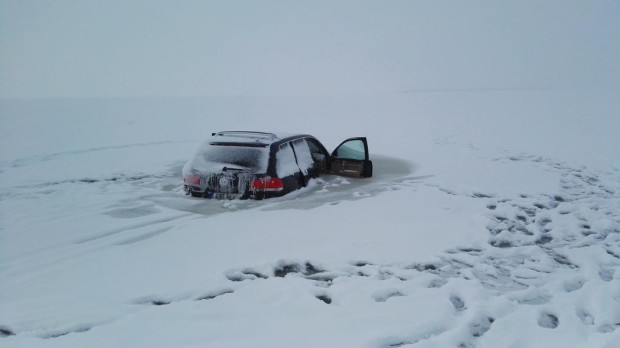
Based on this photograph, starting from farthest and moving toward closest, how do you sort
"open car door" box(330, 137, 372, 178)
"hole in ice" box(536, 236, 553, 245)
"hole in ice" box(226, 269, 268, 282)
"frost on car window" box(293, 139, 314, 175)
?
"open car door" box(330, 137, 372, 178) → "frost on car window" box(293, 139, 314, 175) → "hole in ice" box(536, 236, 553, 245) → "hole in ice" box(226, 269, 268, 282)

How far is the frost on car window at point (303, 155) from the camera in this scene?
931 centimetres

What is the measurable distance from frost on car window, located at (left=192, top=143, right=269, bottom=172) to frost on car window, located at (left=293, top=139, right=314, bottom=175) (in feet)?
3.86

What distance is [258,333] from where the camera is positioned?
3.97 meters

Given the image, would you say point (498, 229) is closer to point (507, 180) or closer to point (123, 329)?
point (507, 180)

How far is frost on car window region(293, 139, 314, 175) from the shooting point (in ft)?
30.6

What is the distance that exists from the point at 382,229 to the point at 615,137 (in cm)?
1731

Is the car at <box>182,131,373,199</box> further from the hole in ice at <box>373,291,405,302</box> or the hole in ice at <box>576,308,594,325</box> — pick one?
the hole in ice at <box>576,308,594,325</box>

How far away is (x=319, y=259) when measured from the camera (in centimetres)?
581

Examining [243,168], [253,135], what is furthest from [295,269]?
[253,135]

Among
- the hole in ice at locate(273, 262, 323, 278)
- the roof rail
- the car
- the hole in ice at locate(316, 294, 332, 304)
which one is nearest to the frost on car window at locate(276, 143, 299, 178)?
the car

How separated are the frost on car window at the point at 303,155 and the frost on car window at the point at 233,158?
1176 millimetres

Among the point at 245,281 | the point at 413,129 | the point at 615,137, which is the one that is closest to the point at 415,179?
the point at 245,281

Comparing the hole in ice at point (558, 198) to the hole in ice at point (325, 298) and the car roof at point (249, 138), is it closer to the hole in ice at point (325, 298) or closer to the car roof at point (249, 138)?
the car roof at point (249, 138)

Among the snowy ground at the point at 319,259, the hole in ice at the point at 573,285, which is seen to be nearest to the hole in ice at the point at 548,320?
the snowy ground at the point at 319,259
